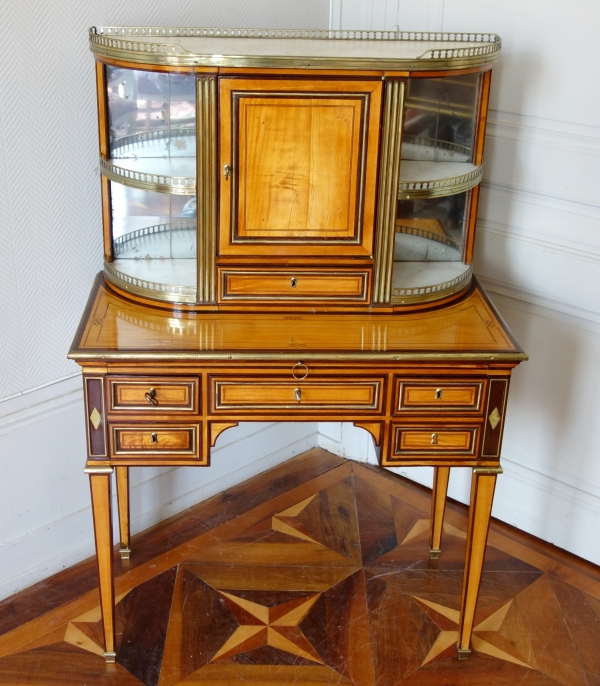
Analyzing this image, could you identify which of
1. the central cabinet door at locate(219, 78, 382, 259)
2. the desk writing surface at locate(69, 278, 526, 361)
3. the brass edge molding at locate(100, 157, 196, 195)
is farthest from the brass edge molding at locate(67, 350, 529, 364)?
the brass edge molding at locate(100, 157, 196, 195)

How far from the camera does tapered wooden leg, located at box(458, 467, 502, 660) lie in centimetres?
178

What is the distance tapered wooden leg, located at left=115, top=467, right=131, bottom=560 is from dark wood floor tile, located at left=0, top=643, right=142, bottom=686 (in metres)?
0.32

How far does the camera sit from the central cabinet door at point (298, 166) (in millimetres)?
1642

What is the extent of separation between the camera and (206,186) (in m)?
1.70

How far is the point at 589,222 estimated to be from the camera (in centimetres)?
204

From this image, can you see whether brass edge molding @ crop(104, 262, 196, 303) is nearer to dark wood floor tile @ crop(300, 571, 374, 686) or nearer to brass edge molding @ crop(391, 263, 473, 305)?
brass edge molding @ crop(391, 263, 473, 305)

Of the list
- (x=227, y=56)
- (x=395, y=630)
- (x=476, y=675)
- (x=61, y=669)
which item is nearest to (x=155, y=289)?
(x=227, y=56)

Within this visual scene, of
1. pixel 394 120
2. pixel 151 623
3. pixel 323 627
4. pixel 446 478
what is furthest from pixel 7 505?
pixel 394 120

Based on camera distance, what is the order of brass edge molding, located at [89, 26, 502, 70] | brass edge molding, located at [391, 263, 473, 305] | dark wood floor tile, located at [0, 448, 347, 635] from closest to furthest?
1. brass edge molding, located at [89, 26, 502, 70]
2. brass edge molding, located at [391, 263, 473, 305]
3. dark wood floor tile, located at [0, 448, 347, 635]

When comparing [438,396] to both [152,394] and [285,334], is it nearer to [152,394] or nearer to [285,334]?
[285,334]

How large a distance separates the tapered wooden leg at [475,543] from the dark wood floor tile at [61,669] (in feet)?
2.31

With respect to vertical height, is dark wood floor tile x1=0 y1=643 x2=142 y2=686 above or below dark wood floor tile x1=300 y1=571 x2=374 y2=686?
below

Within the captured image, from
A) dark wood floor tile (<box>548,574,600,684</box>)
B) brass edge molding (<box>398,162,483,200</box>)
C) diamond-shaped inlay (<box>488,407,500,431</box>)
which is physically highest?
brass edge molding (<box>398,162,483,200</box>)

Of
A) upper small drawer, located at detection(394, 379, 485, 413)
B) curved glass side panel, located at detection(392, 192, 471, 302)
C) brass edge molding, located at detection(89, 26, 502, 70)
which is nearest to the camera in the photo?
brass edge molding, located at detection(89, 26, 502, 70)
